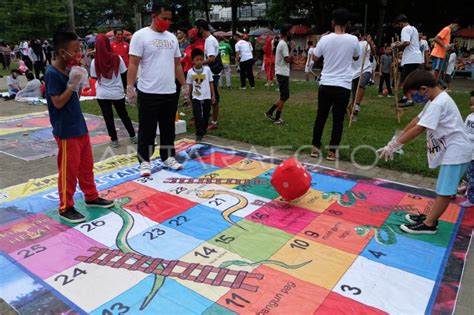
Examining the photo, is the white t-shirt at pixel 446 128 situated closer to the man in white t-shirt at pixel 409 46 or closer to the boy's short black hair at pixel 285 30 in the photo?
the boy's short black hair at pixel 285 30

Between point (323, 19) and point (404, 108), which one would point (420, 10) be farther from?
point (404, 108)

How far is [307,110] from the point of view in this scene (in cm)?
856

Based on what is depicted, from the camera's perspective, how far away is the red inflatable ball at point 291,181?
11.9 feet

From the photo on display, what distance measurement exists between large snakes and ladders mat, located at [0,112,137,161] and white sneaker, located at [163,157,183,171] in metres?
1.84

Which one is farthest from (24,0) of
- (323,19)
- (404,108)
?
(404,108)

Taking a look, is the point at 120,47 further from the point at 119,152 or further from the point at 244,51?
the point at 244,51

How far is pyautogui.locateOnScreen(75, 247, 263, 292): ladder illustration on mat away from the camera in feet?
8.49

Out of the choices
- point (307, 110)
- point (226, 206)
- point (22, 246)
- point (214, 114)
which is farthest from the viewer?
point (307, 110)

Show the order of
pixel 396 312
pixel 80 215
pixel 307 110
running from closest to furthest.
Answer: pixel 396 312, pixel 80 215, pixel 307 110

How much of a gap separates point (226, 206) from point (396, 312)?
6.03 ft

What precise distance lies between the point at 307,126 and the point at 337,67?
2109 millimetres

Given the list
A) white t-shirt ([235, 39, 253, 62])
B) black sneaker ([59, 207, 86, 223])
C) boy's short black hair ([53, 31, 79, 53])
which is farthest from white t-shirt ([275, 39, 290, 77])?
white t-shirt ([235, 39, 253, 62])

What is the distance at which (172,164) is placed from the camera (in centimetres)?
484

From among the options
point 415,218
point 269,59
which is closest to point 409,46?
point 415,218
